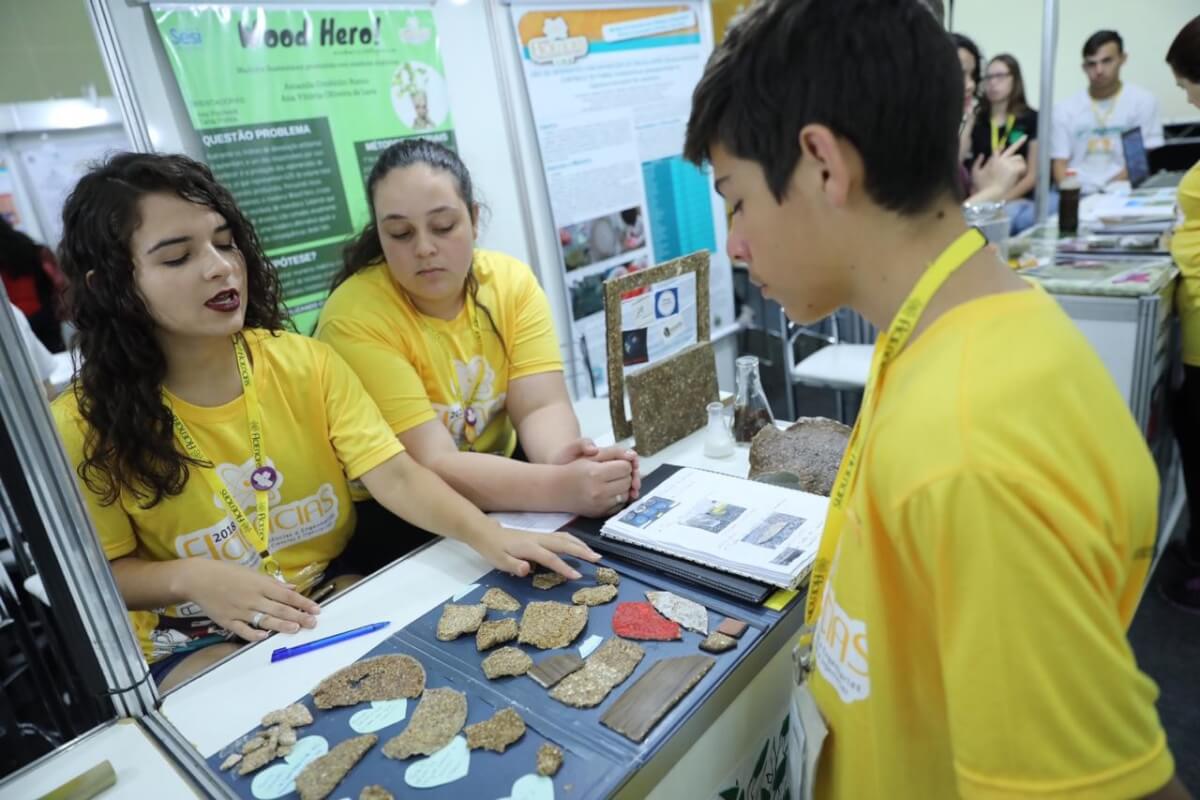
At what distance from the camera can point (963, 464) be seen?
494mm

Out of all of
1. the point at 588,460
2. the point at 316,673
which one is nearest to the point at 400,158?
the point at 588,460

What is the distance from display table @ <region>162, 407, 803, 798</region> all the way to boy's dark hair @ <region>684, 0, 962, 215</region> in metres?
0.59

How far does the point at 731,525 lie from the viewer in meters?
1.16

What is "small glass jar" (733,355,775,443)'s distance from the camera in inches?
59.9

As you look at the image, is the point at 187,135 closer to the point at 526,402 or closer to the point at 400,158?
the point at 400,158

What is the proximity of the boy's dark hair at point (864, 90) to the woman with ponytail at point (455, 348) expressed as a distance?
0.75 meters

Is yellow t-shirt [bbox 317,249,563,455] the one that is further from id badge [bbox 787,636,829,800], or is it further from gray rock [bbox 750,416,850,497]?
id badge [bbox 787,636,829,800]

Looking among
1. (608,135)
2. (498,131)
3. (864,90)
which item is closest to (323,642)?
(864,90)

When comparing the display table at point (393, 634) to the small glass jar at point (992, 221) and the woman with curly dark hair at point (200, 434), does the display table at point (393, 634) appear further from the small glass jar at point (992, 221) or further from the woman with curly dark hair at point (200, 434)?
the small glass jar at point (992, 221)

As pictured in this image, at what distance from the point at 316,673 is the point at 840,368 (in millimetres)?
2213

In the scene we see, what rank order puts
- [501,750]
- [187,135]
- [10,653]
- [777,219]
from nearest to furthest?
[777,219] → [501,750] → [187,135] → [10,653]

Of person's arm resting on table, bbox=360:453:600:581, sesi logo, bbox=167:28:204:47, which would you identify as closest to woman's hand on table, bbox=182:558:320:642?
person's arm resting on table, bbox=360:453:600:581

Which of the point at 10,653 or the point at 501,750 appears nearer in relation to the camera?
the point at 501,750

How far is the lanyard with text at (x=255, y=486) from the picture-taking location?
4.11ft
